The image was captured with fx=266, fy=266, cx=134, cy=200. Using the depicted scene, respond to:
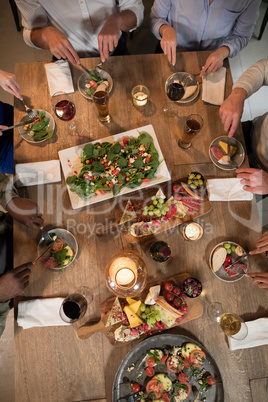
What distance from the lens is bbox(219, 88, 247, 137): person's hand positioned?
5.42 feet

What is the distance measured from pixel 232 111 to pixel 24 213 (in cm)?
139

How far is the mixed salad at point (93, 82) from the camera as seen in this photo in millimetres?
1744

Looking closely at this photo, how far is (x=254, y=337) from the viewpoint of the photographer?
1.46 metres

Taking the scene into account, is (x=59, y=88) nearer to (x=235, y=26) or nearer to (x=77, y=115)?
(x=77, y=115)

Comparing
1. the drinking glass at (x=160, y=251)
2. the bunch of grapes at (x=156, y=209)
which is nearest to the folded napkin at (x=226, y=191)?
the bunch of grapes at (x=156, y=209)

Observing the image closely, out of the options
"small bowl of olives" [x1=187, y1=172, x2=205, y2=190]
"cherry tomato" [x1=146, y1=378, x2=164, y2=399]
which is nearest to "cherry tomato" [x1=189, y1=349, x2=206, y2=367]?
"cherry tomato" [x1=146, y1=378, x2=164, y2=399]

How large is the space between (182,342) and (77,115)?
4.92 ft

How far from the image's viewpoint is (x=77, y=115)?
5.72ft

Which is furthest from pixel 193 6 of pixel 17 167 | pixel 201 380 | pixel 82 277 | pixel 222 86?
pixel 201 380

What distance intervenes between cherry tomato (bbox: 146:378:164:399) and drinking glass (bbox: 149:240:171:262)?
24.4 inches


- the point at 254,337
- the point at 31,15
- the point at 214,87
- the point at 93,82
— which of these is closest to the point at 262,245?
the point at 254,337

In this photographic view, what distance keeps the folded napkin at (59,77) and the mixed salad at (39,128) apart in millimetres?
189

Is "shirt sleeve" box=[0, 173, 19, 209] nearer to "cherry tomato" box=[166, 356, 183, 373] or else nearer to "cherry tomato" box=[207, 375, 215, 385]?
"cherry tomato" box=[166, 356, 183, 373]

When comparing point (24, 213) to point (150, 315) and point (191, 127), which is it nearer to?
point (150, 315)
